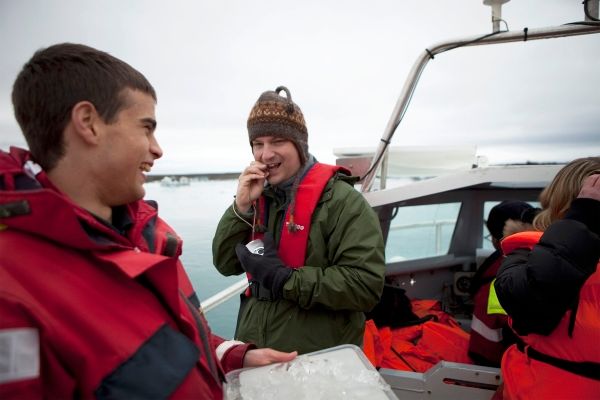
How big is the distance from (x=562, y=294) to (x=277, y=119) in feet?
5.01

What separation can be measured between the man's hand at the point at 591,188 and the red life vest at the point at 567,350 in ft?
0.85

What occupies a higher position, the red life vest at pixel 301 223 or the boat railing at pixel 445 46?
the boat railing at pixel 445 46

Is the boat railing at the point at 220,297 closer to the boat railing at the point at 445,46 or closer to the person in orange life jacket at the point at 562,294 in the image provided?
the boat railing at the point at 445,46

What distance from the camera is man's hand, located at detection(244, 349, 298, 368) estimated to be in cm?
114

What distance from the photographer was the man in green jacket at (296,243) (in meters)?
1.72

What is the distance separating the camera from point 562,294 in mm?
1349

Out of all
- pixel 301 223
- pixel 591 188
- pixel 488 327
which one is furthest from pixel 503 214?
pixel 301 223

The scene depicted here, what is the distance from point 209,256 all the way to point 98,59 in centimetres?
922

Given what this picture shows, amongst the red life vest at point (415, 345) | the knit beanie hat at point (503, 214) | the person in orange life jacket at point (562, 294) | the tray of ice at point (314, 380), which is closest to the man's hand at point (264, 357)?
the tray of ice at point (314, 380)

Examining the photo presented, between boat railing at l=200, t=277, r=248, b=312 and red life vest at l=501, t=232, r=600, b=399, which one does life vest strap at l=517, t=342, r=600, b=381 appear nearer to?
red life vest at l=501, t=232, r=600, b=399

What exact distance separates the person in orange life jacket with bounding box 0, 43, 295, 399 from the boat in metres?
2.14

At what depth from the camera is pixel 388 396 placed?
96 cm

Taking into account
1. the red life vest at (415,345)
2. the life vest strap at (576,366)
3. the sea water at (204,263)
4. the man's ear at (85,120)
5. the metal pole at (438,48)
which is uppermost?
the metal pole at (438,48)

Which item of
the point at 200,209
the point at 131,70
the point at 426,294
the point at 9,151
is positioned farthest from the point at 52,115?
the point at 200,209
